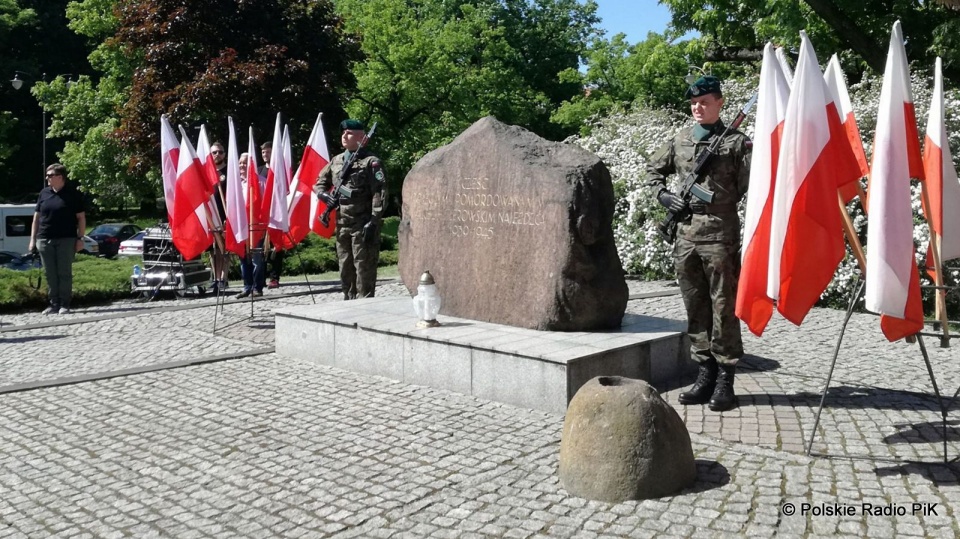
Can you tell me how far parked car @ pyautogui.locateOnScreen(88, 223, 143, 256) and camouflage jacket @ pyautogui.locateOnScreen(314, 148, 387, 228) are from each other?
2242 centimetres

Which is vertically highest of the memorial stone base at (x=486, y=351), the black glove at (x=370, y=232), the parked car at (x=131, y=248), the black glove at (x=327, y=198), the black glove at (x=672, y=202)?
the black glove at (x=327, y=198)

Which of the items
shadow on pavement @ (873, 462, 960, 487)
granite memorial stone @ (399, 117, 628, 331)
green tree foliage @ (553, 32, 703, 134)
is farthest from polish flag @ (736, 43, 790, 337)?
green tree foliage @ (553, 32, 703, 134)

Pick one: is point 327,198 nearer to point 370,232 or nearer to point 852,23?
point 370,232

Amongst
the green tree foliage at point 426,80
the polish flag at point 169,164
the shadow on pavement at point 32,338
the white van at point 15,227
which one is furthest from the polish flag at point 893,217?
the green tree foliage at point 426,80

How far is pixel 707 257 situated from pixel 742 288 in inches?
31.8

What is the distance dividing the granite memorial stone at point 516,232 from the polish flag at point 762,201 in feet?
6.07

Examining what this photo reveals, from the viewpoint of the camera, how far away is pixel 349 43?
2256 centimetres

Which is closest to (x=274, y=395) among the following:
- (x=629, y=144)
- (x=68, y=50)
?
(x=629, y=144)

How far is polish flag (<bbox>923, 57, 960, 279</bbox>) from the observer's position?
5027mm

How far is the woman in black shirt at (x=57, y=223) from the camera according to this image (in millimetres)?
11656

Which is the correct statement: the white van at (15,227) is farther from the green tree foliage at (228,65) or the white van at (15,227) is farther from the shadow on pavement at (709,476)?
the shadow on pavement at (709,476)

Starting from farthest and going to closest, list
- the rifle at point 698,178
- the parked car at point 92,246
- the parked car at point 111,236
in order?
the parked car at point 111,236
the parked car at point 92,246
the rifle at point 698,178

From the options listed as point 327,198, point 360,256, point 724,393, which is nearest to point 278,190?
point 327,198

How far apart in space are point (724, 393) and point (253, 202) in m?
7.12
